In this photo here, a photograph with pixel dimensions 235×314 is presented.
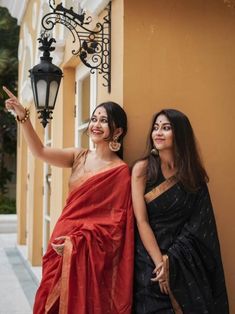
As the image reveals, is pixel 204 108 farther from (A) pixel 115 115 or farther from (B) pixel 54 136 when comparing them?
(B) pixel 54 136

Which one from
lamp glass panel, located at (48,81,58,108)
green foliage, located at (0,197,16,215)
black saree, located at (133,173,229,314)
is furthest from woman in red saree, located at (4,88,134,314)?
green foliage, located at (0,197,16,215)

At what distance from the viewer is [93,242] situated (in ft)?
9.13

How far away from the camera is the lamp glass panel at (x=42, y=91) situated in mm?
3209

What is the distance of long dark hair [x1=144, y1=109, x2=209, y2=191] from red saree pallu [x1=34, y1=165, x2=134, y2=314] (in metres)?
0.26

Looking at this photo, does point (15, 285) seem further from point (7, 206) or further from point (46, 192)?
point (7, 206)

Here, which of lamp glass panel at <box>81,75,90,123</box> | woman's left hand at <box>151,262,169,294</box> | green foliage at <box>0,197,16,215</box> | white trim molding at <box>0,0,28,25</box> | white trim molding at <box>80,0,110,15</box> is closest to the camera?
woman's left hand at <box>151,262,169,294</box>

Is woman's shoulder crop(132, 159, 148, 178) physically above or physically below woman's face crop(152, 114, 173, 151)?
below

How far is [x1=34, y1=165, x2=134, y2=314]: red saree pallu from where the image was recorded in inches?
107

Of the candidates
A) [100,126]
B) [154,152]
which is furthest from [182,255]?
[100,126]

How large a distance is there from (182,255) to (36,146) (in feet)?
3.56

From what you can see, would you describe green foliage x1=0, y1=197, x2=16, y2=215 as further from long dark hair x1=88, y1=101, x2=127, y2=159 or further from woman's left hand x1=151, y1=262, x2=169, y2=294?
woman's left hand x1=151, y1=262, x2=169, y2=294

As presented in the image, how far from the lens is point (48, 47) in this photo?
3.36 m

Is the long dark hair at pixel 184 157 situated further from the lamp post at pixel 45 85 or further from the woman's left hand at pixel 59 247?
the lamp post at pixel 45 85

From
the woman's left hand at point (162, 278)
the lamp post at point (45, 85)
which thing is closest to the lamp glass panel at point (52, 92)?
the lamp post at point (45, 85)
